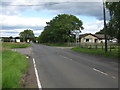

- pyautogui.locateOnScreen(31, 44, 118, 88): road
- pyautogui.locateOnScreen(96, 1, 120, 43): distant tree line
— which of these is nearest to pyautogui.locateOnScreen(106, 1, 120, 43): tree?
pyautogui.locateOnScreen(96, 1, 120, 43): distant tree line

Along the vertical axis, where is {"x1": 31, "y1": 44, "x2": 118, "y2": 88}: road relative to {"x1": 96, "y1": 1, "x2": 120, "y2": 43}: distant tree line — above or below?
below

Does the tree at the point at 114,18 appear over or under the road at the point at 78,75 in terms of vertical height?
over

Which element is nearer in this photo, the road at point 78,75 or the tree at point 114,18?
the road at point 78,75

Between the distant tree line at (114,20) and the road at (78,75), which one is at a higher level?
the distant tree line at (114,20)

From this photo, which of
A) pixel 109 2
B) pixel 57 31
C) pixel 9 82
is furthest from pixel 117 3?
pixel 57 31

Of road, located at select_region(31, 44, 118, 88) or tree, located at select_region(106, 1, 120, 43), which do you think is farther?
tree, located at select_region(106, 1, 120, 43)

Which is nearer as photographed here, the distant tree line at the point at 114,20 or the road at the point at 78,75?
the road at the point at 78,75

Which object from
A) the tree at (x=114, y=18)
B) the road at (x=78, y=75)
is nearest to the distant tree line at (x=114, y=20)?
the tree at (x=114, y=18)

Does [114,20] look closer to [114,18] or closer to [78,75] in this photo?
[114,18]

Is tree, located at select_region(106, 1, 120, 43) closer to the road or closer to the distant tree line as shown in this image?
the distant tree line

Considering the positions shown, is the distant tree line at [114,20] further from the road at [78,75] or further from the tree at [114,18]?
the road at [78,75]

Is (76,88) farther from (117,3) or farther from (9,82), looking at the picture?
(117,3)

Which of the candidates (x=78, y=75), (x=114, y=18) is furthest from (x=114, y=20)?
(x=78, y=75)

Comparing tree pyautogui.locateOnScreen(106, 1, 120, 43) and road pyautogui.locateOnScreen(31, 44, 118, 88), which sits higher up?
tree pyautogui.locateOnScreen(106, 1, 120, 43)
